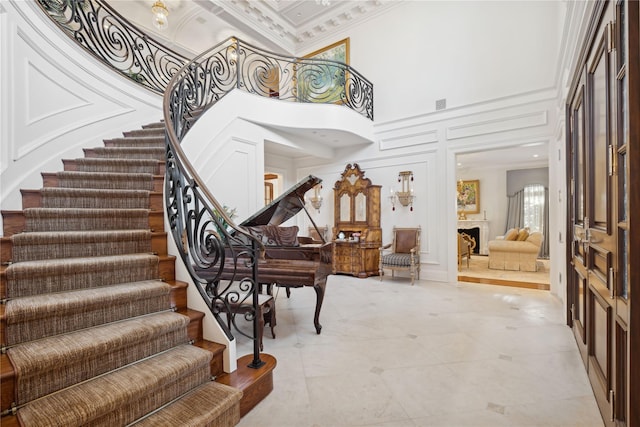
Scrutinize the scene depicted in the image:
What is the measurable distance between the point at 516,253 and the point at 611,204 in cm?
601

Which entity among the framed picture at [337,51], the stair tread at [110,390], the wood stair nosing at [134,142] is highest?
the framed picture at [337,51]

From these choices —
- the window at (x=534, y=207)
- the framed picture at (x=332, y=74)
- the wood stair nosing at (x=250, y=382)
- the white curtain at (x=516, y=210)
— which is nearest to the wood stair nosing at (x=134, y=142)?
the wood stair nosing at (x=250, y=382)

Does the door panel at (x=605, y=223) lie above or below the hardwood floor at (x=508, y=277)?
above

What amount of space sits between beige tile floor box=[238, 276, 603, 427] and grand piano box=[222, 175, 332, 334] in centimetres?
61

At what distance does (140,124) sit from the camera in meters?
4.53

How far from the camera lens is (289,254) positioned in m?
3.41

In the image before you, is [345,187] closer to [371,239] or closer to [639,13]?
[371,239]

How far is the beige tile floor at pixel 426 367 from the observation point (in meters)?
1.90

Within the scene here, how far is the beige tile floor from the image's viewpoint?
1902 mm

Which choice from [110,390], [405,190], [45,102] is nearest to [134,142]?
[45,102]

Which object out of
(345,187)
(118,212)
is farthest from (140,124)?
A: (345,187)

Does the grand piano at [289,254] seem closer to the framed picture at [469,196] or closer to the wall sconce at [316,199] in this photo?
the wall sconce at [316,199]

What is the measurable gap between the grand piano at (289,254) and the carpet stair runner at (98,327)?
90 cm

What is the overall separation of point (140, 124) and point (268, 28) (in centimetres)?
495
